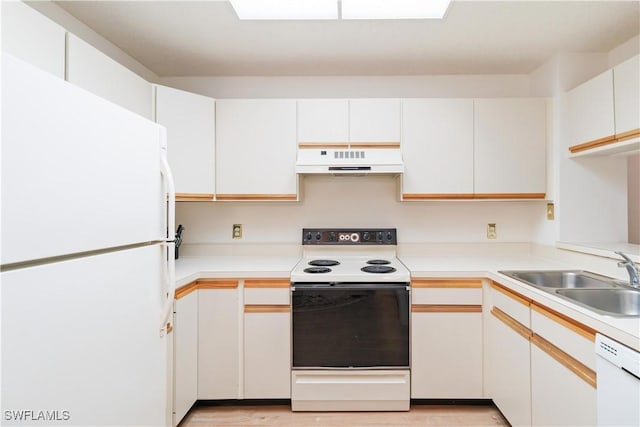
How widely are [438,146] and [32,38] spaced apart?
2.22 m

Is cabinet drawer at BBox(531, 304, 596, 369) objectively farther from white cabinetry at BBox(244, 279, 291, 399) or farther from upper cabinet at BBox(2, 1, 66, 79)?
upper cabinet at BBox(2, 1, 66, 79)

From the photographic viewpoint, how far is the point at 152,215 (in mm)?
1105

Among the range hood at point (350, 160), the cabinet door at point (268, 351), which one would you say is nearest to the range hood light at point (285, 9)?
the range hood at point (350, 160)

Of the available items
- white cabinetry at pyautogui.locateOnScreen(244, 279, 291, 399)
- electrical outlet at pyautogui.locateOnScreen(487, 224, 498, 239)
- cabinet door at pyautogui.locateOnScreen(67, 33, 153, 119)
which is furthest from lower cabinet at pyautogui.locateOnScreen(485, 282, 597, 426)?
cabinet door at pyautogui.locateOnScreen(67, 33, 153, 119)

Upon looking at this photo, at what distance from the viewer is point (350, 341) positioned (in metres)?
1.91

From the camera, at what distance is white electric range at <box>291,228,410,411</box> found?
1900mm

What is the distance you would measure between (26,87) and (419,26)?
1.90m

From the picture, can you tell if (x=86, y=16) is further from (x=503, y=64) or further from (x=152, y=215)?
(x=503, y=64)

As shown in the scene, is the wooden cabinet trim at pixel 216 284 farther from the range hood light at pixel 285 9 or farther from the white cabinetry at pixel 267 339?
the range hood light at pixel 285 9

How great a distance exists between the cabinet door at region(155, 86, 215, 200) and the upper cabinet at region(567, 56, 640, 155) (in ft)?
7.99

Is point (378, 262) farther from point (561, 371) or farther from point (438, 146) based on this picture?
point (561, 371)

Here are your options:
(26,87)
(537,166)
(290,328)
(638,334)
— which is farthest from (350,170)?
(26,87)

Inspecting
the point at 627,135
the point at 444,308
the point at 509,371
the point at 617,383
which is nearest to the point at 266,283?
the point at 444,308

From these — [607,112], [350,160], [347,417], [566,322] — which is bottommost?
[347,417]
